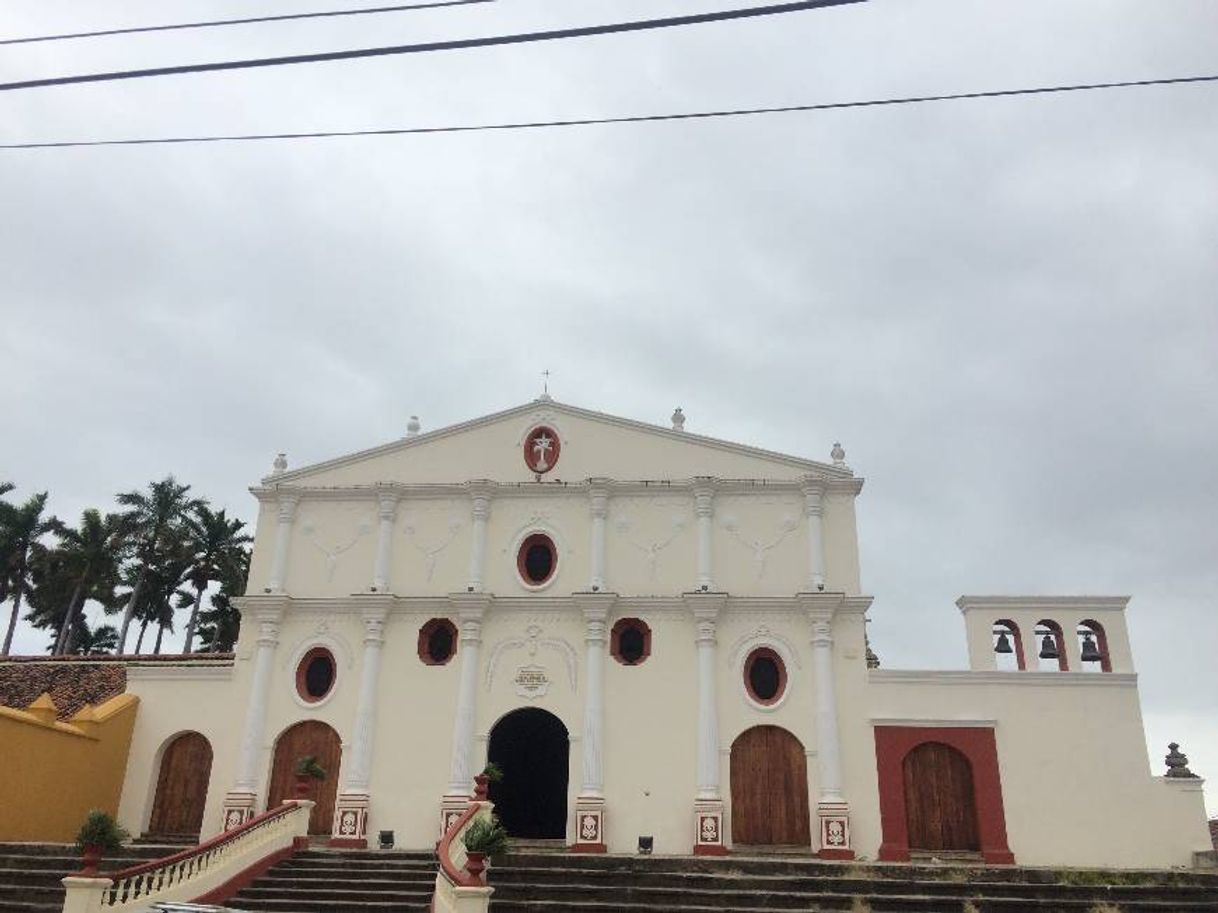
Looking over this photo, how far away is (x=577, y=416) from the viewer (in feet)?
72.6

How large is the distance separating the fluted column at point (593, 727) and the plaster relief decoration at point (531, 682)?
913 mm

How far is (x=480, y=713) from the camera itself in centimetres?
1995

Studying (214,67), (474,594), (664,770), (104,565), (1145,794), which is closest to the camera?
(214,67)

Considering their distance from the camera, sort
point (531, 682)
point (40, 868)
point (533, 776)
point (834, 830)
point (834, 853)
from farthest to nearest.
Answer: point (533, 776) → point (531, 682) → point (834, 830) → point (834, 853) → point (40, 868)

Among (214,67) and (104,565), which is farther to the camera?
(104,565)

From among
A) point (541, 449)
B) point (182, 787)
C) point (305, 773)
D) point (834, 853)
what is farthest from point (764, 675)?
point (182, 787)

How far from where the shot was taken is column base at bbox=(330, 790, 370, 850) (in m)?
18.8

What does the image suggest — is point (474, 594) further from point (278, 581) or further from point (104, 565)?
point (104, 565)

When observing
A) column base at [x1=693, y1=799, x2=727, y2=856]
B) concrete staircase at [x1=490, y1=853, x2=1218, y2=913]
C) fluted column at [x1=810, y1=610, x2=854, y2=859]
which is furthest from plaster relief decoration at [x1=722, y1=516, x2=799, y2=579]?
concrete staircase at [x1=490, y1=853, x2=1218, y2=913]

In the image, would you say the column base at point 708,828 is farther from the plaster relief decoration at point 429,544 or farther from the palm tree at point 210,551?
the palm tree at point 210,551

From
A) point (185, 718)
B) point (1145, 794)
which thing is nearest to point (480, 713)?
point (185, 718)

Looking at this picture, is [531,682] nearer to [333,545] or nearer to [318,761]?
[318,761]

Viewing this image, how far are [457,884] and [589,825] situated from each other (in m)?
7.09

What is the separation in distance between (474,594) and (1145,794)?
1349cm
